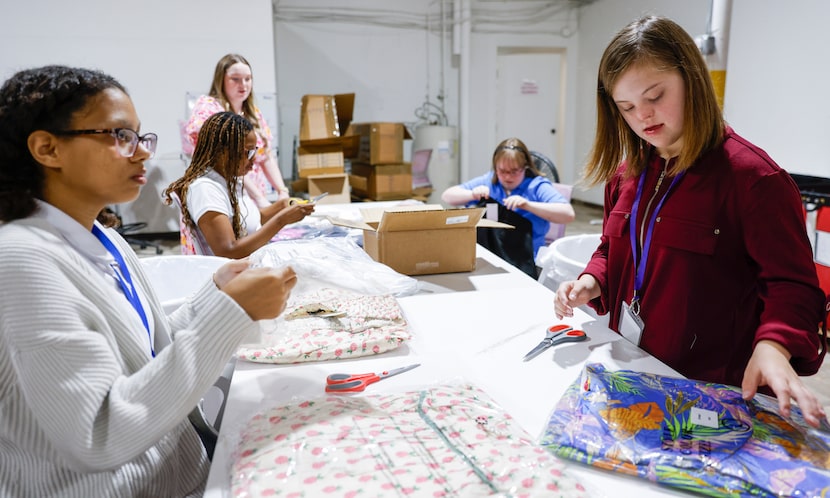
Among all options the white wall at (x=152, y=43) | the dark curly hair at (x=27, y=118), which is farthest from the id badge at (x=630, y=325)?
the white wall at (x=152, y=43)

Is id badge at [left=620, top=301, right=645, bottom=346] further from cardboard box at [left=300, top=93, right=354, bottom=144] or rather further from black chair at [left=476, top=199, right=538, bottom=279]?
cardboard box at [left=300, top=93, right=354, bottom=144]

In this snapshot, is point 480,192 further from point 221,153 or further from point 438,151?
point 438,151

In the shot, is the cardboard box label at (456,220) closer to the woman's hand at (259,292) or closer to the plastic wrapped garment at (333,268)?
the plastic wrapped garment at (333,268)

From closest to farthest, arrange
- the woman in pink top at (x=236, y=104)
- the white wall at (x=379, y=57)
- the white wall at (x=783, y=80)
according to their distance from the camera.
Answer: the woman in pink top at (x=236, y=104), the white wall at (x=783, y=80), the white wall at (x=379, y=57)

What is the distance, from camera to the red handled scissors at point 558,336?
1.18 meters

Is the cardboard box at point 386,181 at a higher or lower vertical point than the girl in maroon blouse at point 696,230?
lower

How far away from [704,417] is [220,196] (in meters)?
1.58

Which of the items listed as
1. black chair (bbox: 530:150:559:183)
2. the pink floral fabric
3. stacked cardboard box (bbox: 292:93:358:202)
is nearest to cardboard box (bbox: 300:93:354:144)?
stacked cardboard box (bbox: 292:93:358:202)

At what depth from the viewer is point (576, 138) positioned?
761 centimetres

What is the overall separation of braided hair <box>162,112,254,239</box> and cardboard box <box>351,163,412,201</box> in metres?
3.52

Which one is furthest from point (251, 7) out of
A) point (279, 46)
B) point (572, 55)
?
point (572, 55)

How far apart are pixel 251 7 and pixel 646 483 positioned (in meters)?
5.35

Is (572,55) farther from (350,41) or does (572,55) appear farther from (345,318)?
(345,318)

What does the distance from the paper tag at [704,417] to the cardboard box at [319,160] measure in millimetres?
4488
